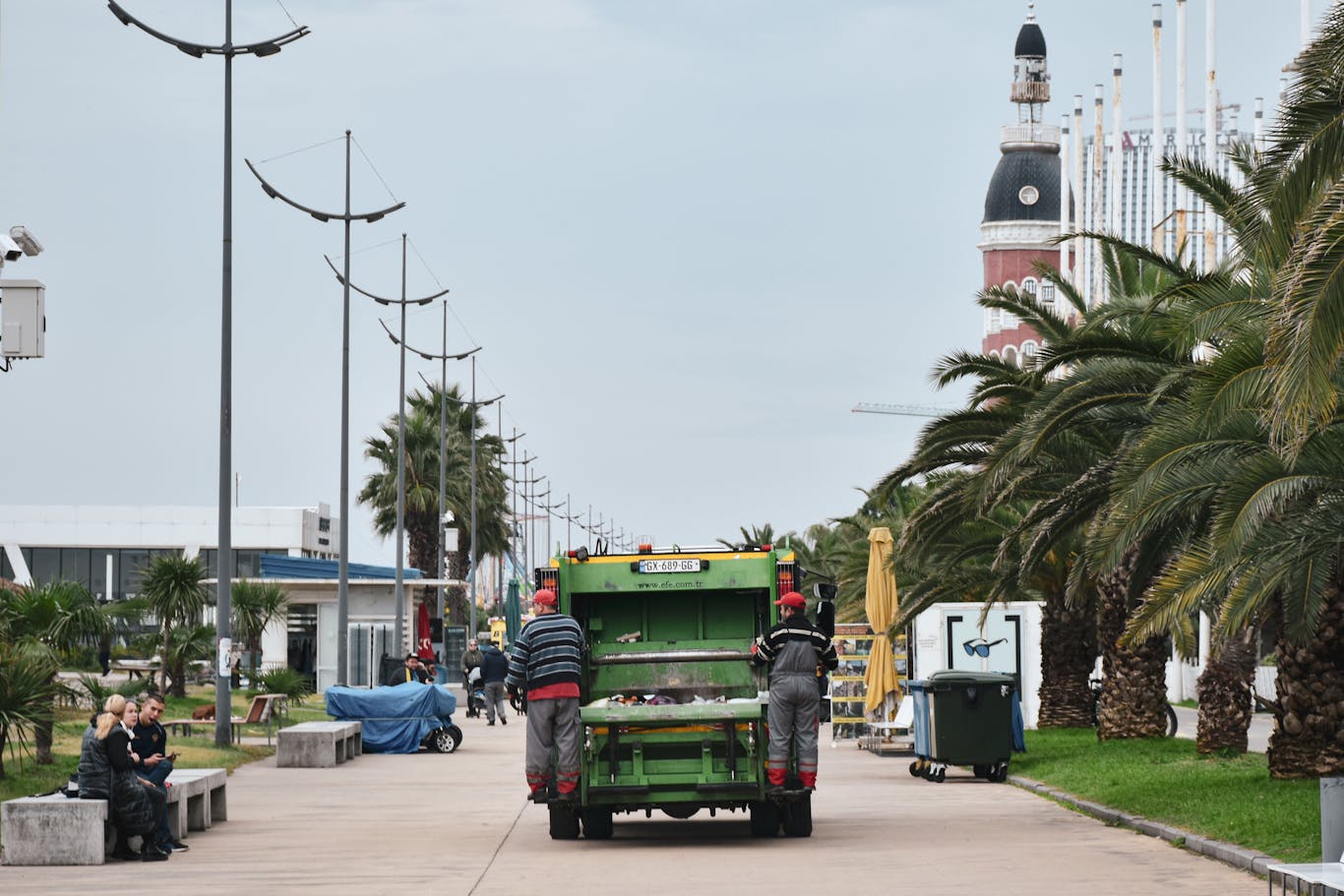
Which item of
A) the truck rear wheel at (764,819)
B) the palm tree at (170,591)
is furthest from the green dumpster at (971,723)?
the palm tree at (170,591)

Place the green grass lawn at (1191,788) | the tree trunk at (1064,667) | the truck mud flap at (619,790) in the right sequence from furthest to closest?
the tree trunk at (1064,667)
the truck mud flap at (619,790)
the green grass lawn at (1191,788)

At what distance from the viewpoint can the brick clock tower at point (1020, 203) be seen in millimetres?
114188

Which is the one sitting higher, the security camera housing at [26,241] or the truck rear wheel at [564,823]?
the security camera housing at [26,241]

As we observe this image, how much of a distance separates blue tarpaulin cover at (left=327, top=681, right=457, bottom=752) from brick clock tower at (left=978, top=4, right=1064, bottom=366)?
81289mm

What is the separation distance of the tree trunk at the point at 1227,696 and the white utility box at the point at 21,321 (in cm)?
1414

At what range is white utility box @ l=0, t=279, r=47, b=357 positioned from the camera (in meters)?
21.4

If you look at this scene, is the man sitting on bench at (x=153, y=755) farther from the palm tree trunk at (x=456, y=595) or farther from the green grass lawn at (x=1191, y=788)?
the palm tree trunk at (x=456, y=595)

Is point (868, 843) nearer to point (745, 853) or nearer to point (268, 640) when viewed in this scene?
point (745, 853)

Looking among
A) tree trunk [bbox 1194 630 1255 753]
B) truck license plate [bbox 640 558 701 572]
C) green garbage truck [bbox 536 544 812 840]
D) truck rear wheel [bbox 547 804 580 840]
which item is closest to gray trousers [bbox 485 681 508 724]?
tree trunk [bbox 1194 630 1255 753]

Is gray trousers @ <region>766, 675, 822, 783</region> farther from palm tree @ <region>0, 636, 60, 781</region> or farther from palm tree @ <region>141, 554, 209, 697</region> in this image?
palm tree @ <region>141, 554, 209, 697</region>

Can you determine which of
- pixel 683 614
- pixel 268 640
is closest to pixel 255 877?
pixel 683 614

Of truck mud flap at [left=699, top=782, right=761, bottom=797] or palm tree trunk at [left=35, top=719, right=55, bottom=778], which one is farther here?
palm tree trunk at [left=35, top=719, right=55, bottom=778]

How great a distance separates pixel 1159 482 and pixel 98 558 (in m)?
80.8

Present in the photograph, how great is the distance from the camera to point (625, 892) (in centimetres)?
1418
